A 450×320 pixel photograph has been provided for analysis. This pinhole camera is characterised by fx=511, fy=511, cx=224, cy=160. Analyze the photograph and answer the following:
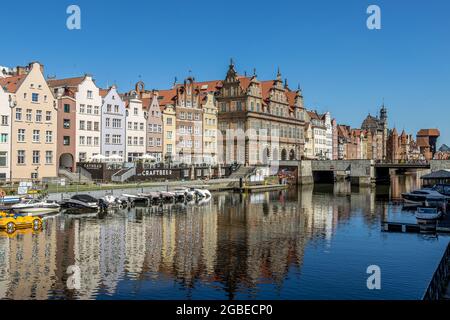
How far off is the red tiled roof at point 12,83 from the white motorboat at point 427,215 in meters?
56.8

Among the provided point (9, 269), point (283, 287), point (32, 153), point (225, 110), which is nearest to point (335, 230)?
point (283, 287)

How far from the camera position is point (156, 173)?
88438 millimetres

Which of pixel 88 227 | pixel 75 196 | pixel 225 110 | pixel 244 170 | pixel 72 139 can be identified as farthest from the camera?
pixel 225 110

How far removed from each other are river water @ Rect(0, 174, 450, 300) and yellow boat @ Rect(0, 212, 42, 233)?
4.42 ft

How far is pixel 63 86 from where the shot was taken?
275ft

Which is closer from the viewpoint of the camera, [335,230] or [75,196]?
[335,230]

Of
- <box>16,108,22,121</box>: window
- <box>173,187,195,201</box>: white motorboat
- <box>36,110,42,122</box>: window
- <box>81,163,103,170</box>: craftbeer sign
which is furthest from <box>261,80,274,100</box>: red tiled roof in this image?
<box>16,108,22,121</box>: window

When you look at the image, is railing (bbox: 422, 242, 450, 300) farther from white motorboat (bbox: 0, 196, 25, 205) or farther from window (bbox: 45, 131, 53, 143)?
window (bbox: 45, 131, 53, 143)

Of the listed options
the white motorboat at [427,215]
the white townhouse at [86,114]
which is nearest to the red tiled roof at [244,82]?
the white townhouse at [86,114]

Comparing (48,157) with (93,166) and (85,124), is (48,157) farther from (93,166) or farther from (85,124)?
(85,124)

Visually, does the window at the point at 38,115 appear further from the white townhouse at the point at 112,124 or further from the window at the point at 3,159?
the white townhouse at the point at 112,124

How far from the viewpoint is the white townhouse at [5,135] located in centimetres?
7181
